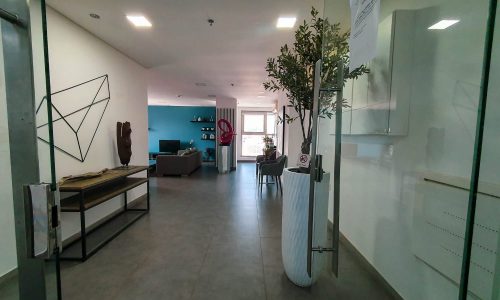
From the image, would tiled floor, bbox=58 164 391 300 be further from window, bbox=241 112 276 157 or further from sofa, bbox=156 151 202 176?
window, bbox=241 112 276 157

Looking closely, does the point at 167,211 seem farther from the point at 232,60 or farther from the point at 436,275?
the point at 436,275

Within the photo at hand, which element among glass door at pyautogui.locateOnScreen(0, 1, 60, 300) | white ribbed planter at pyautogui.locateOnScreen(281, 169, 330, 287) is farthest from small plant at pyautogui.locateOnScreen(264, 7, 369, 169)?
glass door at pyautogui.locateOnScreen(0, 1, 60, 300)

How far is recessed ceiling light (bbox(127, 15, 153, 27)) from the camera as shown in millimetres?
2676

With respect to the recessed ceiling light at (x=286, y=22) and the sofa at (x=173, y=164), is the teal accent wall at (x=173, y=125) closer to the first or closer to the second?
the sofa at (x=173, y=164)

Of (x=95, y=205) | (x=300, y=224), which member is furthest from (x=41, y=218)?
(x=95, y=205)

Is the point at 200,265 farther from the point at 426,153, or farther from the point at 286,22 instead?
the point at 286,22

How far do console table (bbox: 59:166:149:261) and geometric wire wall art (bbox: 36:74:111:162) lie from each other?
0.49 meters

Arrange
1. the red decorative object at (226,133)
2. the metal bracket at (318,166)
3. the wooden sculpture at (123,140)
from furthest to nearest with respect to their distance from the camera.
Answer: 1. the red decorative object at (226,133)
2. the wooden sculpture at (123,140)
3. the metal bracket at (318,166)

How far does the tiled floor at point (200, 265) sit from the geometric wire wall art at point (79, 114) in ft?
4.28

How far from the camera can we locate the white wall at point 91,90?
Result: 105 inches

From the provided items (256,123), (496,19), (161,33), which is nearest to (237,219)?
(161,33)

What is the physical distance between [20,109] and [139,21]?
8.17ft

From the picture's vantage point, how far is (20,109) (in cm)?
77

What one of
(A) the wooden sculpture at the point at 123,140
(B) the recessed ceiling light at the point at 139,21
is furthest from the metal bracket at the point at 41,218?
(A) the wooden sculpture at the point at 123,140
